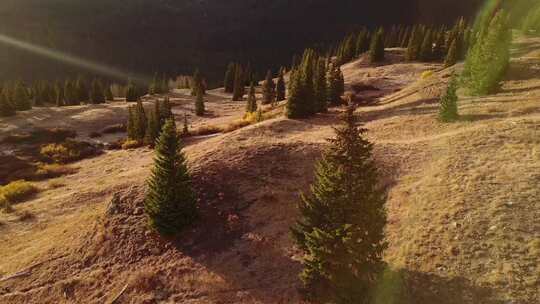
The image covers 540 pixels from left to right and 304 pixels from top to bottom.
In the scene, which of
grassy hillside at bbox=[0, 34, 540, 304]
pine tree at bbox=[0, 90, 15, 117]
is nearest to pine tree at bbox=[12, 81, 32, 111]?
pine tree at bbox=[0, 90, 15, 117]

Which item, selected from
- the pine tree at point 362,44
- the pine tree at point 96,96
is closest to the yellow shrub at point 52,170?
the pine tree at point 96,96

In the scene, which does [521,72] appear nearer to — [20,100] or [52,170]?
[52,170]

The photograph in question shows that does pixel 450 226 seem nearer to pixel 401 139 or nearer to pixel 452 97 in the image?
pixel 401 139

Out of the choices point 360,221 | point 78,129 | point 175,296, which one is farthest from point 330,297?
point 78,129

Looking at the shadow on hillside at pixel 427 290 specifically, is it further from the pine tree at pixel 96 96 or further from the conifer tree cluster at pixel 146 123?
the pine tree at pixel 96 96

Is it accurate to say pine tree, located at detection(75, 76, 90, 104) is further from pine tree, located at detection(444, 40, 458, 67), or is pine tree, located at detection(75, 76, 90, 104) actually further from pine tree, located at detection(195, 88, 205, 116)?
pine tree, located at detection(444, 40, 458, 67)

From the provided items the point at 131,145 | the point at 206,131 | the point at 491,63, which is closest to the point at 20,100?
the point at 131,145
